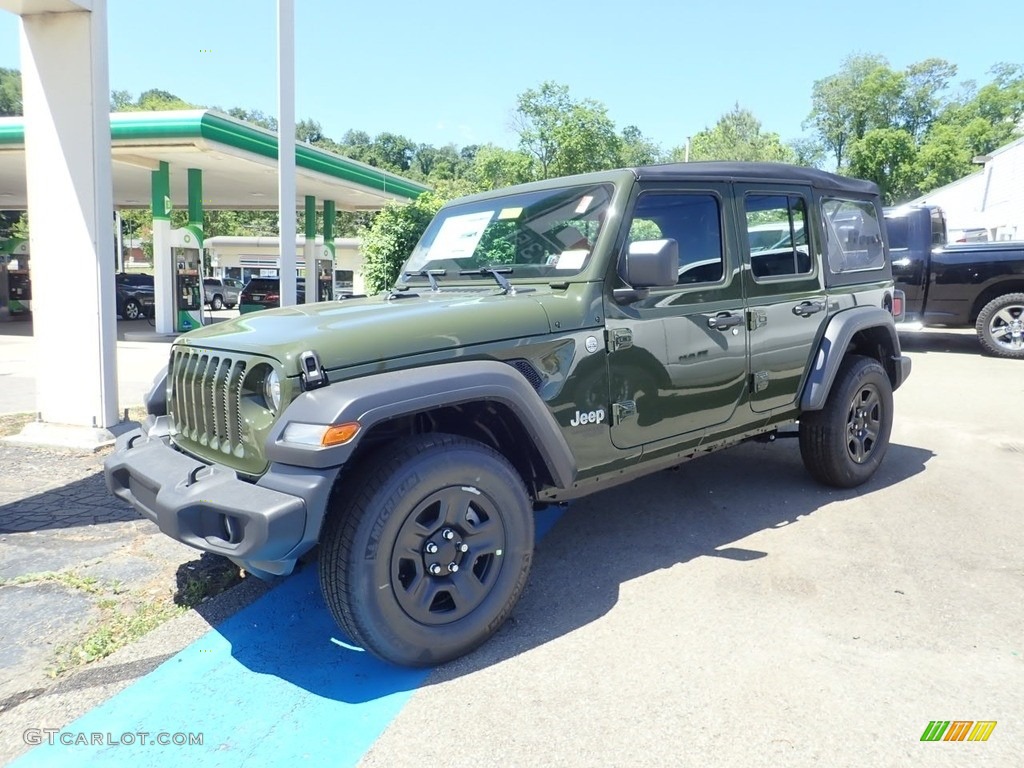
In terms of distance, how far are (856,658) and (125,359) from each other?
12174 mm

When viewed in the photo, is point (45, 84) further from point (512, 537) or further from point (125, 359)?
point (125, 359)

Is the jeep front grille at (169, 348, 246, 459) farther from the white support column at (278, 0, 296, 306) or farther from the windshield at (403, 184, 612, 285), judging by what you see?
the white support column at (278, 0, 296, 306)

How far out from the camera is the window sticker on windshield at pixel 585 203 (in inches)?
138

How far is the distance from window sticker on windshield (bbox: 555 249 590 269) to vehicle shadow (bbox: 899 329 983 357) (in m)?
9.85

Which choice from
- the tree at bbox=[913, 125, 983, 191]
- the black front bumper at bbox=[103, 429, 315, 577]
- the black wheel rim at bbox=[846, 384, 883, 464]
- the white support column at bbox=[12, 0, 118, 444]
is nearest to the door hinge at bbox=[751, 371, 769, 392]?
the black wheel rim at bbox=[846, 384, 883, 464]

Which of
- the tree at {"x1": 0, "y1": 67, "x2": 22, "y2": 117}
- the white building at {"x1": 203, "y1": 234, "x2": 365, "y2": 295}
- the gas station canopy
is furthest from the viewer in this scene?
the tree at {"x1": 0, "y1": 67, "x2": 22, "y2": 117}

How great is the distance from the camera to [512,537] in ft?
9.48

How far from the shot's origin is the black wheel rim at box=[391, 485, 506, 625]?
2.65m

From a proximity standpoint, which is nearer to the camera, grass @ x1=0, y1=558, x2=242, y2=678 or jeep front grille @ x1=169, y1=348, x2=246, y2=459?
jeep front grille @ x1=169, y1=348, x2=246, y2=459

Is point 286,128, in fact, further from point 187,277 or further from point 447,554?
point 187,277

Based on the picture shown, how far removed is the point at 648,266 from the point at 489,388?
993mm

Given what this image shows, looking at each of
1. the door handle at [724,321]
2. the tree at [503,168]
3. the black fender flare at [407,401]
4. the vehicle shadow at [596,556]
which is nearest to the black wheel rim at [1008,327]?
the vehicle shadow at [596,556]

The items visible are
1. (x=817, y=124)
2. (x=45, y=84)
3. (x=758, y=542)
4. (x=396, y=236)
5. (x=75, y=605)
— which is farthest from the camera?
(x=817, y=124)

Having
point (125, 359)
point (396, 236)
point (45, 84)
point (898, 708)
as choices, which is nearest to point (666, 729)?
point (898, 708)
